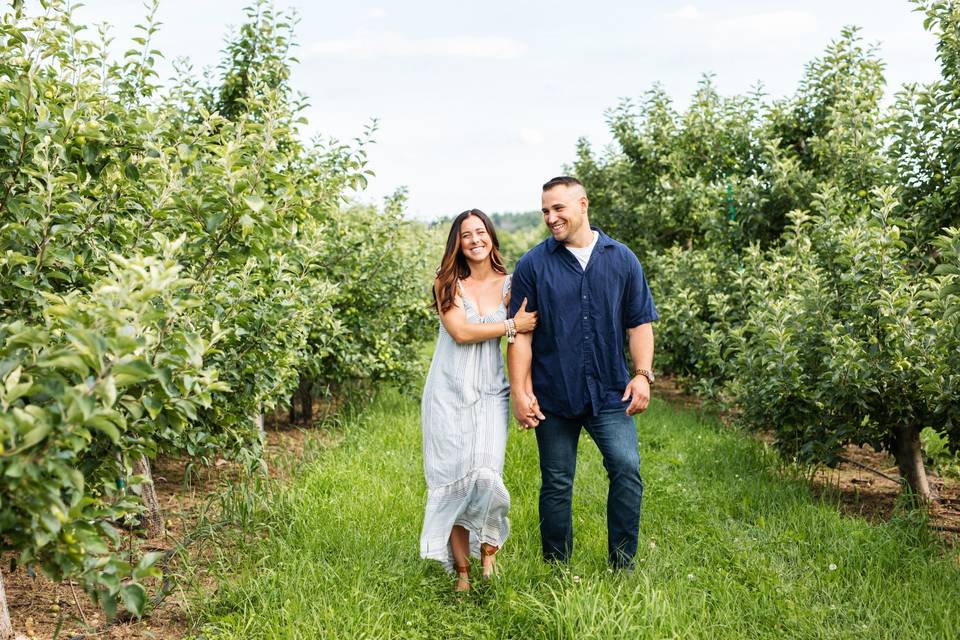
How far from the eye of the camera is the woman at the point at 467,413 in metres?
4.11

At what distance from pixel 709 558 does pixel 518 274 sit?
199 centimetres

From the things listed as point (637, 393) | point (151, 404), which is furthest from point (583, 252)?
point (151, 404)

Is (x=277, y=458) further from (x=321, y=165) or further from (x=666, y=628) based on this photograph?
(x=666, y=628)

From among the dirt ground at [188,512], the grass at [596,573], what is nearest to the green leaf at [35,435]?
the dirt ground at [188,512]

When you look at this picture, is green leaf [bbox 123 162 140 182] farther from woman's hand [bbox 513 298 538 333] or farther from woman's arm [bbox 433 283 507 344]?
woman's hand [bbox 513 298 538 333]

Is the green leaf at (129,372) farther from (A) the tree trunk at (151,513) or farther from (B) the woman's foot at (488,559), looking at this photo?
(A) the tree trunk at (151,513)

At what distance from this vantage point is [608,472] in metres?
4.17

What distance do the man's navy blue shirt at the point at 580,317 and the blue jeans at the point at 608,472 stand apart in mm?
98

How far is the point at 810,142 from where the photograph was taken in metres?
8.98

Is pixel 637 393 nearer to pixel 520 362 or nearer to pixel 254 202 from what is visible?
pixel 520 362

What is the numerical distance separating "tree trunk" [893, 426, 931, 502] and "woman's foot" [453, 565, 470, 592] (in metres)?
3.39

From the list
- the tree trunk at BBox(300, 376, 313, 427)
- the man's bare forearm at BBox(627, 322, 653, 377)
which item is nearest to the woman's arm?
the man's bare forearm at BBox(627, 322, 653, 377)

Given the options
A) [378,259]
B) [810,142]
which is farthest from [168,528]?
[810,142]

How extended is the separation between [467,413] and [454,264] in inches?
31.3
